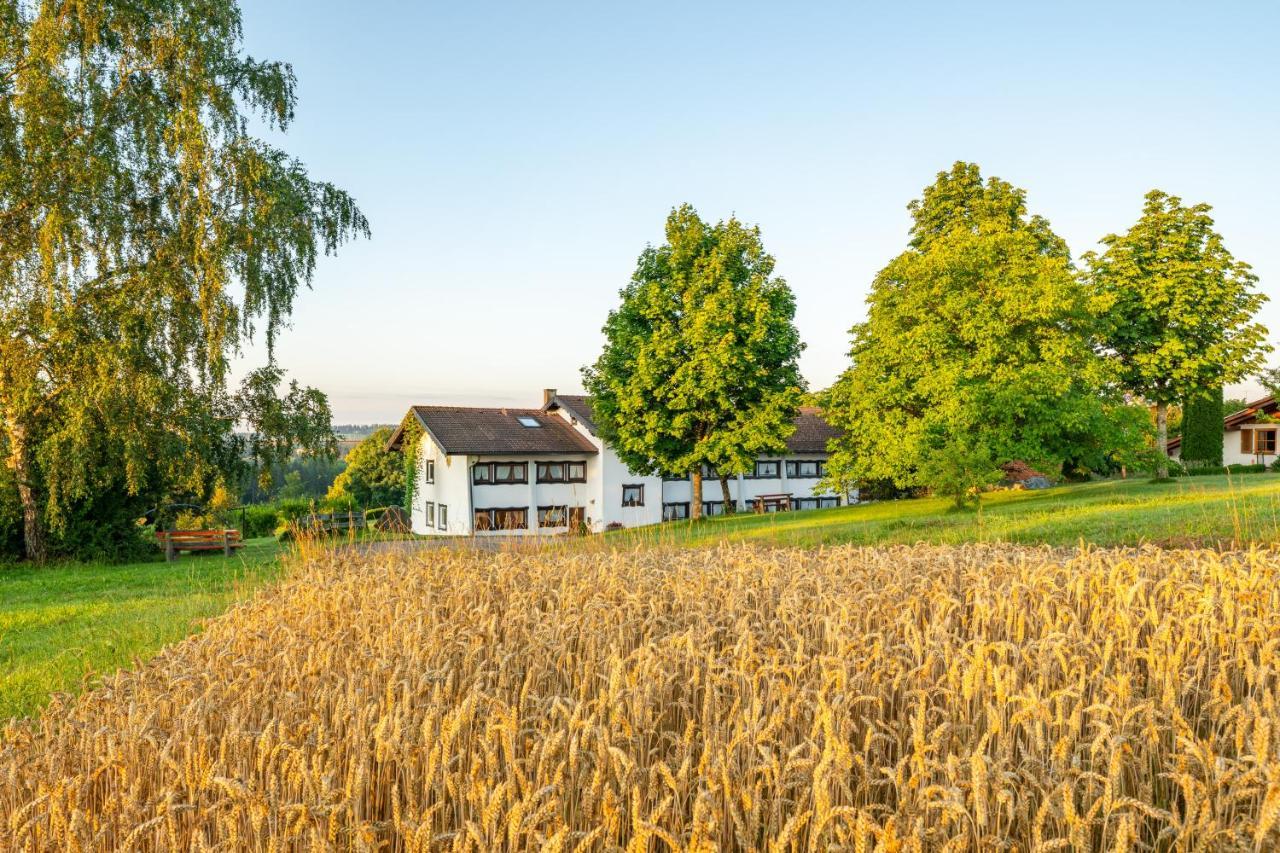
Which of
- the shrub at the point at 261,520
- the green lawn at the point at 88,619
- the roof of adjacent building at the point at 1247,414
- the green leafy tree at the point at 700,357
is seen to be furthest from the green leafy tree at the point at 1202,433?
the shrub at the point at 261,520

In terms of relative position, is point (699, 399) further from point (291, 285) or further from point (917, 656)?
point (917, 656)

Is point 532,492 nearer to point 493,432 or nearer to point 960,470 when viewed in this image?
point 493,432

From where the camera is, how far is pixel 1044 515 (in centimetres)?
1814

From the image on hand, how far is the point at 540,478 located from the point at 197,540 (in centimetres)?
2310

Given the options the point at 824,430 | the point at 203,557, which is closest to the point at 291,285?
the point at 203,557

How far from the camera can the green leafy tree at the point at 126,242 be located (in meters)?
18.4

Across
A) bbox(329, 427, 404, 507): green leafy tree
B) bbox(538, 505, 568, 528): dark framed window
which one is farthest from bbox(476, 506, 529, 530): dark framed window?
bbox(329, 427, 404, 507): green leafy tree

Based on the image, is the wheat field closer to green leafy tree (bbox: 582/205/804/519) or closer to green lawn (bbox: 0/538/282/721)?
green lawn (bbox: 0/538/282/721)

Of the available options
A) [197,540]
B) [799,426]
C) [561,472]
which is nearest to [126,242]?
[197,540]

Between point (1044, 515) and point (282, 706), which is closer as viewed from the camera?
point (282, 706)

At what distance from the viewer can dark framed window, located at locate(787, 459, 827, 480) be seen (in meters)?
50.3

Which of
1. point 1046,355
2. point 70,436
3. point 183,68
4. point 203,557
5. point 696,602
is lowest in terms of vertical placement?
point 203,557

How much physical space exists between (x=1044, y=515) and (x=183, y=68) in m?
23.2

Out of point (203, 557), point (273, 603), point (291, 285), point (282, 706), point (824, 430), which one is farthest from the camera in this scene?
point (824, 430)
